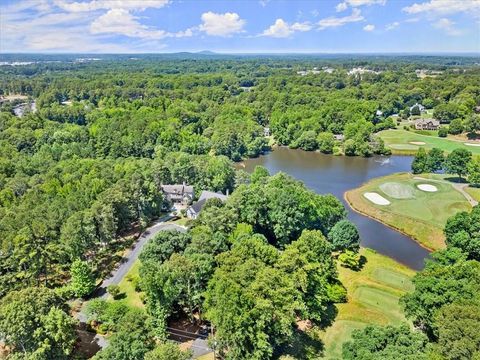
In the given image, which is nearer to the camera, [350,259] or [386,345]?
[386,345]

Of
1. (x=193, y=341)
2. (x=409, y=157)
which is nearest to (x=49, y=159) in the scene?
(x=193, y=341)

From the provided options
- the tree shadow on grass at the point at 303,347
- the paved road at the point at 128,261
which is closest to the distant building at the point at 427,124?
the paved road at the point at 128,261

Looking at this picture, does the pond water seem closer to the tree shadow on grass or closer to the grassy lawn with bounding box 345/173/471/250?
the grassy lawn with bounding box 345/173/471/250

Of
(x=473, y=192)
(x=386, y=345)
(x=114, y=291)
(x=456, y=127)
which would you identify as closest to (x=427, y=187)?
(x=473, y=192)

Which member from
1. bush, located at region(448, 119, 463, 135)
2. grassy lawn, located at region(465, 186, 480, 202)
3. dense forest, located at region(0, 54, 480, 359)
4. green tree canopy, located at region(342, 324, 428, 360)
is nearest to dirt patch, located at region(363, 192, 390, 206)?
grassy lawn, located at region(465, 186, 480, 202)

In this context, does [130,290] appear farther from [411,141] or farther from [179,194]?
[411,141]

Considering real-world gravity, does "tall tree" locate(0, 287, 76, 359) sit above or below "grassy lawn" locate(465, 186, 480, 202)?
above

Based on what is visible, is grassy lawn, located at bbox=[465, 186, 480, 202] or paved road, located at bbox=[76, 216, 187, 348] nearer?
paved road, located at bbox=[76, 216, 187, 348]

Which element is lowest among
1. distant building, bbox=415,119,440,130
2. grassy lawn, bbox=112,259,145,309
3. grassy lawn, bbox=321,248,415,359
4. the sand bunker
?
grassy lawn, bbox=321,248,415,359

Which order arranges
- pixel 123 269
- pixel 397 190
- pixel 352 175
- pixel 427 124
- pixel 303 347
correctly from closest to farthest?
pixel 303 347, pixel 123 269, pixel 397 190, pixel 352 175, pixel 427 124
